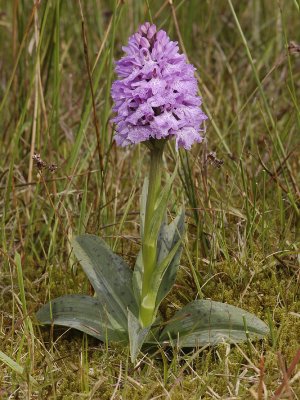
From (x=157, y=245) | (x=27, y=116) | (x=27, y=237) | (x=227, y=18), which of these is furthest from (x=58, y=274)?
(x=227, y=18)

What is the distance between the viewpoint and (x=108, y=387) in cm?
189

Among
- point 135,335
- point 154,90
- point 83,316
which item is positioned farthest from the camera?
point 83,316

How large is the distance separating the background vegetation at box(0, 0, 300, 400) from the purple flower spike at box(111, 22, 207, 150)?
1.44 ft

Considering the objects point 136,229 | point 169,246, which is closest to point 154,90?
point 169,246

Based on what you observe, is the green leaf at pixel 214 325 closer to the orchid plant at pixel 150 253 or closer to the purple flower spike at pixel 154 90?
the orchid plant at pixel 150 253

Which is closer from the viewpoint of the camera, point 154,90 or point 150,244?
point 154,90

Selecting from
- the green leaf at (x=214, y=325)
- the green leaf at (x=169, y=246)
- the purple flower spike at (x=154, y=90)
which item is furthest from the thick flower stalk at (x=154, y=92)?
the green leaf at (x=214, y=325)

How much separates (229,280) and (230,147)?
899 millimetres

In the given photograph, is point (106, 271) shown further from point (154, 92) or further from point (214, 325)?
point (154, 92)

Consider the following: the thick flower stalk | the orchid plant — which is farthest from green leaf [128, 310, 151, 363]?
the thick flower stalk

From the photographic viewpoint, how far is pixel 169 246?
2104mm

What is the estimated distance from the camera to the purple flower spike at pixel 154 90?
171cm

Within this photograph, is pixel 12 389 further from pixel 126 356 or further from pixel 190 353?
pixel 190 353

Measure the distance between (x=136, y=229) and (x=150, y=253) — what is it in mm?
644
